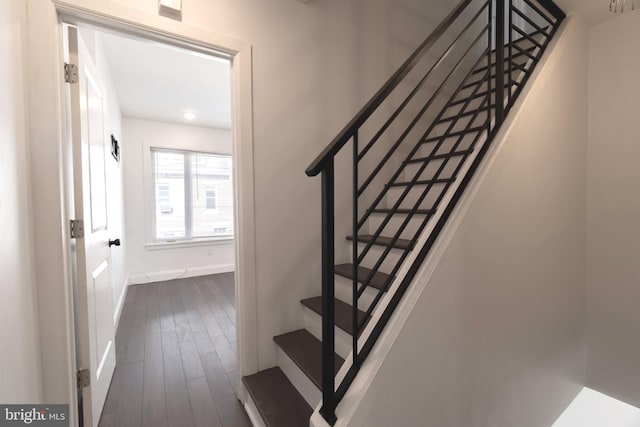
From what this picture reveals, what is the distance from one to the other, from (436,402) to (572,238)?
1657mm

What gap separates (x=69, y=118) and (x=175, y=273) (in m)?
3.79

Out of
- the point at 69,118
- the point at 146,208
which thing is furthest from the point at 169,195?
the point at 69,118

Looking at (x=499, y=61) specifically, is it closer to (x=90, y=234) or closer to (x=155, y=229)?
(x=90, y=234)

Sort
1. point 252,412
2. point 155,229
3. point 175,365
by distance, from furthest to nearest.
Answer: point 155,229 < point 175,365 < point 252,412

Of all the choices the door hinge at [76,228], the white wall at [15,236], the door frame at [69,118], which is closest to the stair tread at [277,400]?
the door frame at [69,118]

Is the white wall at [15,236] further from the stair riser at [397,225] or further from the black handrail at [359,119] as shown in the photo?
the stair riser at [397,225]

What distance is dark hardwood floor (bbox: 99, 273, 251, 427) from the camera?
5.30 ft

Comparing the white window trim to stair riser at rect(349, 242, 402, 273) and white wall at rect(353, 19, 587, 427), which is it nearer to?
stair riser at rect(349, 242, 402, 273)

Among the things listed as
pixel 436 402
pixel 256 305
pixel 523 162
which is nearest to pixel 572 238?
pixel 523 162

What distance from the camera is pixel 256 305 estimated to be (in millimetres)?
1731

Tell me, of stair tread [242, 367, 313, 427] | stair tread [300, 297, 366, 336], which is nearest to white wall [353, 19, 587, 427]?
stair tread [300, 297, 366, 336]

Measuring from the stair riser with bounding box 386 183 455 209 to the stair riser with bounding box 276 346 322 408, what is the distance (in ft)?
4.03

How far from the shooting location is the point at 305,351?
5.23ft

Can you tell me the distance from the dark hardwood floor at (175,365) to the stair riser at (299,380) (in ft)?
1.11
